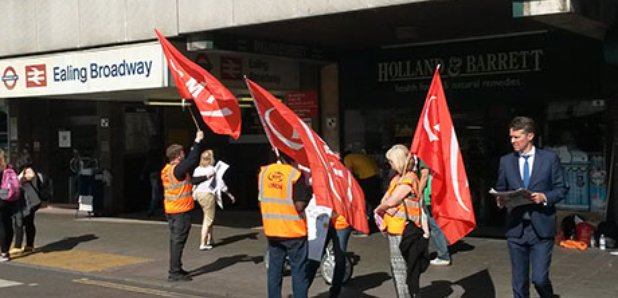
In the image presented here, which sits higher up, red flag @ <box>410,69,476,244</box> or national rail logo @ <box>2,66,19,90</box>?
national rail logo @ <box>2,66,19,90</box>

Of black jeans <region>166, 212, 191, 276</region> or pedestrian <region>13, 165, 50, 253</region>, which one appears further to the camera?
pedestrian <region>13, 165, 50, 253</region>

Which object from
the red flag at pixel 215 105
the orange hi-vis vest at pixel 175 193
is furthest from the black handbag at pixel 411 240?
the orange hi-vis vest at pixel 175 193

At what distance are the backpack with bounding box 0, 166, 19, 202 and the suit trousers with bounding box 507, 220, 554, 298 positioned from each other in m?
8.05

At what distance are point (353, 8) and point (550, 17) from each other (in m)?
2.66

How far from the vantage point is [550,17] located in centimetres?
891

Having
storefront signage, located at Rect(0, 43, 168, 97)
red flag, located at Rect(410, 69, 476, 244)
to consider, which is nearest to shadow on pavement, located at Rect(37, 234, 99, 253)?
storefront signage, located at Rect(0, 43, 168, 97)

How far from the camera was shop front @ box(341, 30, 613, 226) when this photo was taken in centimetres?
1180

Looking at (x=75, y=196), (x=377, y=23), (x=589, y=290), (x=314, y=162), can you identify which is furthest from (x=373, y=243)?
(x=75, y=196)

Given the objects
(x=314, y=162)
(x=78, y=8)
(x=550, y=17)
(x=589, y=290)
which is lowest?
(x=589, y=290)

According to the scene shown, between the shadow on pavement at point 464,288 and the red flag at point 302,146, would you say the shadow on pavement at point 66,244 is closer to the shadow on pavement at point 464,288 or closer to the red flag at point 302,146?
the shadow on pavement at point 464,288

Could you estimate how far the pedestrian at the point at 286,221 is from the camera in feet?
21.2

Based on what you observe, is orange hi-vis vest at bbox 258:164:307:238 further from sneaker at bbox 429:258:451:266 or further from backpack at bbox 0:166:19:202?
backpack at bbox 0:166:19:202

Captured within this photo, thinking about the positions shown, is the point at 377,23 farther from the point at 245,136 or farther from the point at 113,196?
the point at 113,196

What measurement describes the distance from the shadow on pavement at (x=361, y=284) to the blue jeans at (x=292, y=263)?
1836 millimetres
